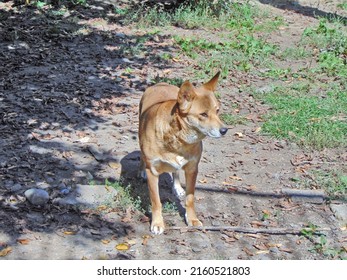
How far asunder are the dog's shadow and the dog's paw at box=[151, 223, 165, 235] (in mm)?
286

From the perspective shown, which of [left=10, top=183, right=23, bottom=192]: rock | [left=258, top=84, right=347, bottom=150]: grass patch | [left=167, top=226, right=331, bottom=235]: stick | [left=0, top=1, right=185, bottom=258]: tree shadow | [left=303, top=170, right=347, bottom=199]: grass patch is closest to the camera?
[left=167, top=226, right=331, bottom=235]: stick

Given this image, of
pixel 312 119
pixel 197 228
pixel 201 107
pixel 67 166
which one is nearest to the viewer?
pixel 201 107

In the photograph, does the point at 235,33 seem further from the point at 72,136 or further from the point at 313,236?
the point at 313,236

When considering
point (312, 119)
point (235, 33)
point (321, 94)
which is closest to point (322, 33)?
point (235, 33)

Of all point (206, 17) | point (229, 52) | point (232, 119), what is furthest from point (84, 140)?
point (206, 17)

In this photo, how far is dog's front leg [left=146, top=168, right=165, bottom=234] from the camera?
527 centimetres

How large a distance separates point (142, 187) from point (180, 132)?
4.42ft

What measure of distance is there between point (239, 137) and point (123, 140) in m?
1.42

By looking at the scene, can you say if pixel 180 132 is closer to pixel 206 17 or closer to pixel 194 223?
pixel 194 223

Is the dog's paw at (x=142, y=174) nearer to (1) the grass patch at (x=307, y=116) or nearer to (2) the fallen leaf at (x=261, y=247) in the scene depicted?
(2) the fallen leaf at (x=261, y=247)

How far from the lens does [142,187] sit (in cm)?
612

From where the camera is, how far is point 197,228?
5379mm

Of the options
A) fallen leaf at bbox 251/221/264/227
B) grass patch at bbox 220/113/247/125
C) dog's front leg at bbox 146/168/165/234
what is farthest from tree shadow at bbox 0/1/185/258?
grass patch at bbox 220/113/247/125

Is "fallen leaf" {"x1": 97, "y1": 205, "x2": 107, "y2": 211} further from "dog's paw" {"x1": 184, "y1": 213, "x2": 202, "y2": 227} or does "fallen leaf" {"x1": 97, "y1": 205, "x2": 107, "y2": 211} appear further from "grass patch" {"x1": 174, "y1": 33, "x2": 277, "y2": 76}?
"grass patch" {"x1": 174, "y1": 33, "x2": 277, "y2": 76}
